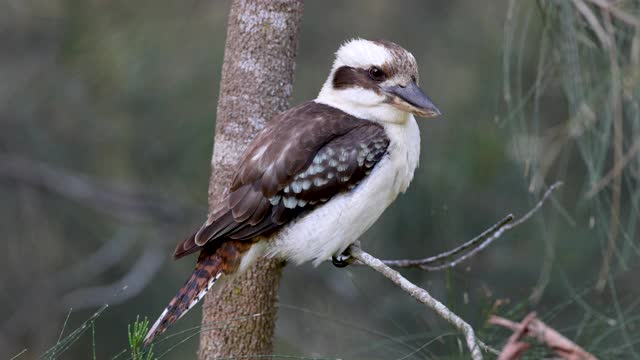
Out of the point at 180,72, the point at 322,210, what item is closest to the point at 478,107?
the point at 180,72

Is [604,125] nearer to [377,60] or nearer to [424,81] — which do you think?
[377,60]

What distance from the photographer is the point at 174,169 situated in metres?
5.29

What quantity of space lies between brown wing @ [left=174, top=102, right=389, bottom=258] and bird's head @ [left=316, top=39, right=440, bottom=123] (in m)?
0.10

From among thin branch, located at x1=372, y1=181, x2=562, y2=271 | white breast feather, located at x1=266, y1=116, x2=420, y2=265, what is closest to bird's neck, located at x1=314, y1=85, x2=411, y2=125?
white breast feather, located at x1=266, y1=116, x2=420, y2=265

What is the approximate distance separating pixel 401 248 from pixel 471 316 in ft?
1.76

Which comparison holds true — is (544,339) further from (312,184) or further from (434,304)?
(312,184)

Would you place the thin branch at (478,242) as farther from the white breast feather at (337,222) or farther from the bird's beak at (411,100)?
the bird's beak at (411,100)

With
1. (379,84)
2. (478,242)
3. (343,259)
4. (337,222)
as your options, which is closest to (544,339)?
(478,242)

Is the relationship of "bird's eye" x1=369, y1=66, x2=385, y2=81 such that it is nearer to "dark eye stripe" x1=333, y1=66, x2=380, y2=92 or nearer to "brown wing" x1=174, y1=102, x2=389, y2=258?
"dark eye stripe" x1=333, y1=66, x2=380, y2=92

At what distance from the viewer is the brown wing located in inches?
109

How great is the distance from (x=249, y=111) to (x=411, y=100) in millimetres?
474

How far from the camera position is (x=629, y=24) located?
261 cm

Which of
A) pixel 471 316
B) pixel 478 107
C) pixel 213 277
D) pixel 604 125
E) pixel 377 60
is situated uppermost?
pixel 377 60

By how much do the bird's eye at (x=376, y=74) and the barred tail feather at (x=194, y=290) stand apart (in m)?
0.71
